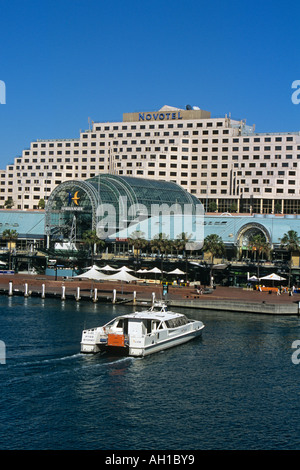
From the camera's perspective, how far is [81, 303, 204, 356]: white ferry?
227ft

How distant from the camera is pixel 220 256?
139 meters

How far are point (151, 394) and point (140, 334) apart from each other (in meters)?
13.9

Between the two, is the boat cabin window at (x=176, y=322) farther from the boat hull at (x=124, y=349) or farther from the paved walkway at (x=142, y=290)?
the paved walkway at (x=142, y=290)

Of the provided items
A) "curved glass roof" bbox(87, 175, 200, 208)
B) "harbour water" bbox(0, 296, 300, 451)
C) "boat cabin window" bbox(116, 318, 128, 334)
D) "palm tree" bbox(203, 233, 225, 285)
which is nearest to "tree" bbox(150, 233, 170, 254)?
"palm tree" bbox(203, 233, 225, 285)

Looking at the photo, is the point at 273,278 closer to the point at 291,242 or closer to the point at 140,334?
the point at 291,242

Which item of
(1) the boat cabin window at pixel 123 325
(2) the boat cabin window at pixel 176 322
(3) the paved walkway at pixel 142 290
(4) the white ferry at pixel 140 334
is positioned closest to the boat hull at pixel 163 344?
(4) the white ferry at pixel 140 334

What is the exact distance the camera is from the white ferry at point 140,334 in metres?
69.3

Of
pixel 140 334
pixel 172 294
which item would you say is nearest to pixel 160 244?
pixel 172 294

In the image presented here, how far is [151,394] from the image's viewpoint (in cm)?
5691
